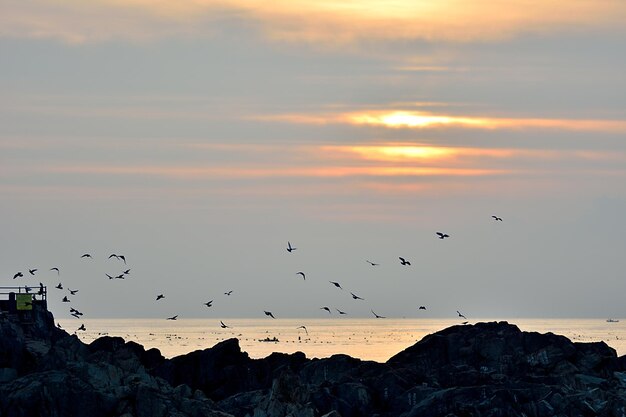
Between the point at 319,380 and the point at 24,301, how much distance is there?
24.4 meters

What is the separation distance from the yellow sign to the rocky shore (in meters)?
0.85

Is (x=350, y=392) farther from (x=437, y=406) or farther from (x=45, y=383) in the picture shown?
(x=45, y=383)

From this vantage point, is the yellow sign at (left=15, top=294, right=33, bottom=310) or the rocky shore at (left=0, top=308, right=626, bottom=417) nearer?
the rocky shore at (left=0, top=308, right=626, bottom=417)

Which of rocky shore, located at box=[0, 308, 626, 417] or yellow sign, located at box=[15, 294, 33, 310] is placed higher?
yellow sign, located at box=[15, 294, 33, 310]

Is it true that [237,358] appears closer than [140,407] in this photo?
No

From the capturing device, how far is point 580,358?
87.2 m

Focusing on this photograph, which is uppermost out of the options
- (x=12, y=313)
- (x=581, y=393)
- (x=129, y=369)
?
(x=12, y=313)

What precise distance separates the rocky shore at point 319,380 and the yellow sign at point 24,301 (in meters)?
0.85

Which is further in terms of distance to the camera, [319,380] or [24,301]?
[24,301]

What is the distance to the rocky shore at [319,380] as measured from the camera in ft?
195

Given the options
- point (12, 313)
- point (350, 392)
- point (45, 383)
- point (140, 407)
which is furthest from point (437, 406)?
point (12, 313)

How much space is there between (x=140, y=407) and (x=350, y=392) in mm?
17835

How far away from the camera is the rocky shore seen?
59.4 m

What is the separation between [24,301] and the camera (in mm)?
92812
